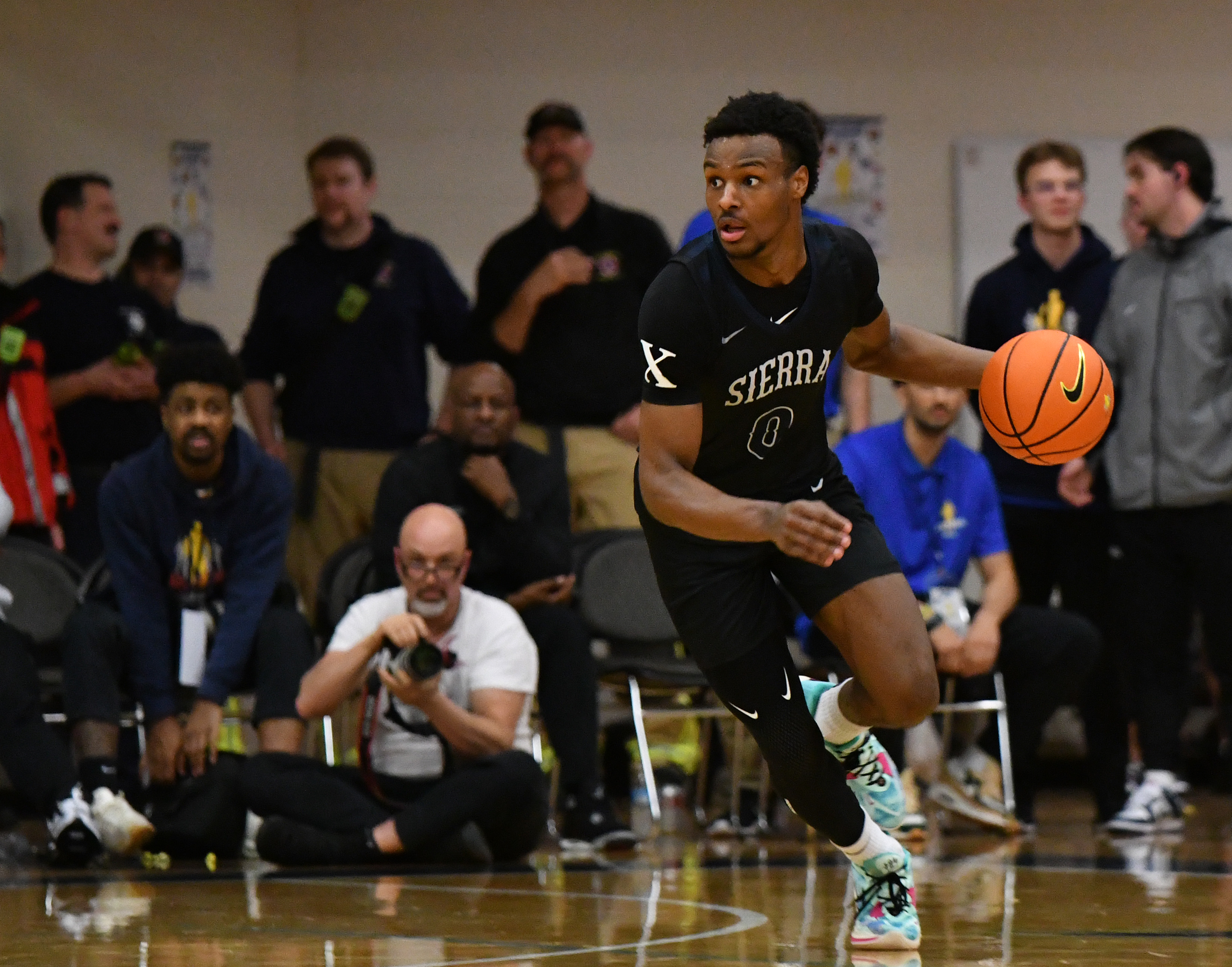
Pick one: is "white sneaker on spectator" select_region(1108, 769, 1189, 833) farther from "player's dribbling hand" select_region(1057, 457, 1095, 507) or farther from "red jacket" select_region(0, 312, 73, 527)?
"red jacket" select_region(0, 312, 73, 527)

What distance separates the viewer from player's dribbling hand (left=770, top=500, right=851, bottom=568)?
146 inches

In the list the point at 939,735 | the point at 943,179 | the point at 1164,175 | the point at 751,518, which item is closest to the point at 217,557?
the point at 939,735

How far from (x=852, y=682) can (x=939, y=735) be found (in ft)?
9.45

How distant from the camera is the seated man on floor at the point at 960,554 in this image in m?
6.83

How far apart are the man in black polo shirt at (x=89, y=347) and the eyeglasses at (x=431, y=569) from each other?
6.21 ft

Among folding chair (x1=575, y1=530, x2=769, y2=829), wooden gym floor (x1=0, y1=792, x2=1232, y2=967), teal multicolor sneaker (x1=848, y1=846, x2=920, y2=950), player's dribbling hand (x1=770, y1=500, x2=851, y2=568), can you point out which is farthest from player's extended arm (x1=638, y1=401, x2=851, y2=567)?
folding chair (x1=575, y1=530, x2=769, y2=829)

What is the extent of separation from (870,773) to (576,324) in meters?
3.31

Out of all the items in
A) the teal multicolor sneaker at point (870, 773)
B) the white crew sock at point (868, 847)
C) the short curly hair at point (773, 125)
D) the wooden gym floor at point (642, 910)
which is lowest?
the wooden gym floor at point (642, 910)

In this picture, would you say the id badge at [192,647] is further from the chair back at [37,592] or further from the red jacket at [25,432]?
the red jacket at [25,432]

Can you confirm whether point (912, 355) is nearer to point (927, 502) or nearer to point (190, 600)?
point (927, 502)

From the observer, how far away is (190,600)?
655 centimetres

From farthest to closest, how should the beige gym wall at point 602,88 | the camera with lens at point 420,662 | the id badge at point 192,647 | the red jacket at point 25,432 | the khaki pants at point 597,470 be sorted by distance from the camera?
the beige gym wall at point 602,88, the khaki pants at point 597,470, the red jacket at point 25,432, the id badge at point 192,647, the camera with lens at point 420,662

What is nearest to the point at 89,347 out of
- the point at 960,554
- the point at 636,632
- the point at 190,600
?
the point at 190,600

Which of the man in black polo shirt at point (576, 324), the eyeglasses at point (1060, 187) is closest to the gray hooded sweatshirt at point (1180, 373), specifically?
the eyeglasses at point (1060, 187)
